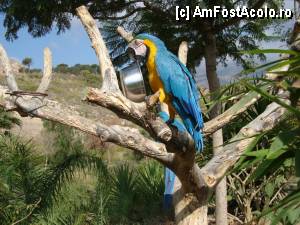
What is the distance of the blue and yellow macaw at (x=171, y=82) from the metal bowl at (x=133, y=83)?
0.32 meters

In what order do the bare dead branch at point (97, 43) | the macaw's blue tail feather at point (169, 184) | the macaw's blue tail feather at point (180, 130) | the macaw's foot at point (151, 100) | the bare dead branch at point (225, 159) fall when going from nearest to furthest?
1. the macaw's foot at point (151, 100)
2. the macaw's blue tail feather at point (180, 130)
3. the bare dead branch at point (97, 43)
4. the bare dead branch at point (225, 159)
5. the macaw's blue tail feather at point (169, 184)

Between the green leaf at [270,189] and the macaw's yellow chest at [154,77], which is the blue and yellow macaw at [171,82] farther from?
the green leaf at [270,189]

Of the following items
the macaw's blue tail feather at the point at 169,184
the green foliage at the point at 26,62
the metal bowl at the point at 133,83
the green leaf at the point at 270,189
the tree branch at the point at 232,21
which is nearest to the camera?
the metal bowl at the point at 133,83

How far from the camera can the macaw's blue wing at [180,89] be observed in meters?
2.37

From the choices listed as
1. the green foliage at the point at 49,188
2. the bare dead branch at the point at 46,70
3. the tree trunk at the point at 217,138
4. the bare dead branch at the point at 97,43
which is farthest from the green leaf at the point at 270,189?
the bare dead branch at the point at 46,70

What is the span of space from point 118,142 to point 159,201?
12.2 feet

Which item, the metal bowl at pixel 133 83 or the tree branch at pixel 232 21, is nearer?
the metal bowl at pixel 133 83

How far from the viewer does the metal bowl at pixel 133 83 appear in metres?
1.99

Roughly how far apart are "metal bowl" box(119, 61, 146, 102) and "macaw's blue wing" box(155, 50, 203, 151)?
35 centimetres

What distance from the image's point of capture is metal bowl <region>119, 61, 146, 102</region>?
1.99 m

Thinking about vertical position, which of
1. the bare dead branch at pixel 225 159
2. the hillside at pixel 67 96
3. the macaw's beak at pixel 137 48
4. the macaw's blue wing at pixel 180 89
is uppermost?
the macaw's beak at pixel 137 48

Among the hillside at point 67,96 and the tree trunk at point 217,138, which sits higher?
the tree trunk at point 217,138

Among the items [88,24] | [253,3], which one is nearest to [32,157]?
[88,24]

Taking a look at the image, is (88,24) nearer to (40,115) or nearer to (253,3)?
(40,115)
